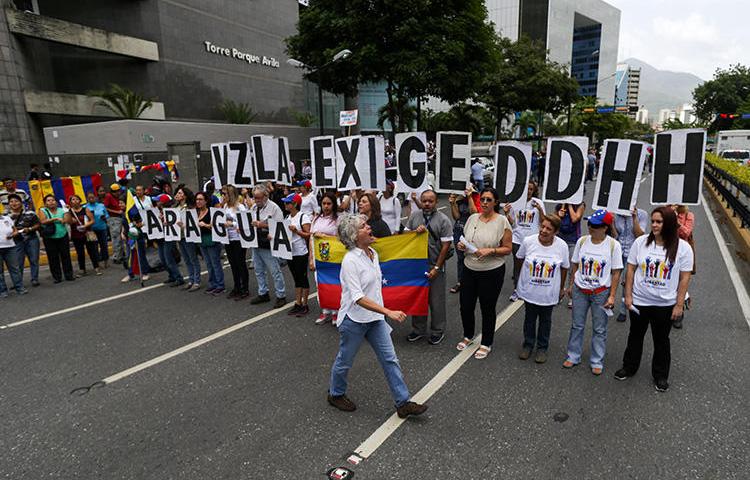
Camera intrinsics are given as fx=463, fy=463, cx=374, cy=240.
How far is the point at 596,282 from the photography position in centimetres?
468

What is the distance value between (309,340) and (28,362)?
10.9ft

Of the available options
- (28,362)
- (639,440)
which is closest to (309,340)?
(28,362)

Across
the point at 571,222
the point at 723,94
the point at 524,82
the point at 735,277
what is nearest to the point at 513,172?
the point at 571,222

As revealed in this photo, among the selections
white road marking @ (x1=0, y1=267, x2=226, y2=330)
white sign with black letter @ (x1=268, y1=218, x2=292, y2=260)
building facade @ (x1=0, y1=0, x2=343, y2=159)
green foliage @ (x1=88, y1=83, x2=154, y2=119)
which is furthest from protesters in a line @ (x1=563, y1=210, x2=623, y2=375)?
building facade @ (x1=0, y1=0, x2=343, y2=159)

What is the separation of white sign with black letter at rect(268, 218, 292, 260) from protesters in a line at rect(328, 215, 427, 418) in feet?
10.1

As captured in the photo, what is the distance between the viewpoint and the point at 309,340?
5.86m

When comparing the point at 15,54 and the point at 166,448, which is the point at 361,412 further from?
the point at 15,54

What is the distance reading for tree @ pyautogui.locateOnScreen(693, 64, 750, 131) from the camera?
7969 cm

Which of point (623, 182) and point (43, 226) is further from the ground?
point (623, 182)

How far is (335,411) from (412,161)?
3.86 meters

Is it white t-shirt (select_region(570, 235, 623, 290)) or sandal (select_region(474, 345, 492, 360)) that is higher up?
white t-shirt (select_region(570, 235, 623, 290))

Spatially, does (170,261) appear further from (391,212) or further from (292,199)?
(391,212)

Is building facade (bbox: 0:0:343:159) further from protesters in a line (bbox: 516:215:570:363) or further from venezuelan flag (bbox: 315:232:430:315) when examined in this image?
protesters in a line (bbox: 516:215:570:363)

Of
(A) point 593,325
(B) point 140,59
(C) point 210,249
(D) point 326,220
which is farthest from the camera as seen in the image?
(B) point 140,59
